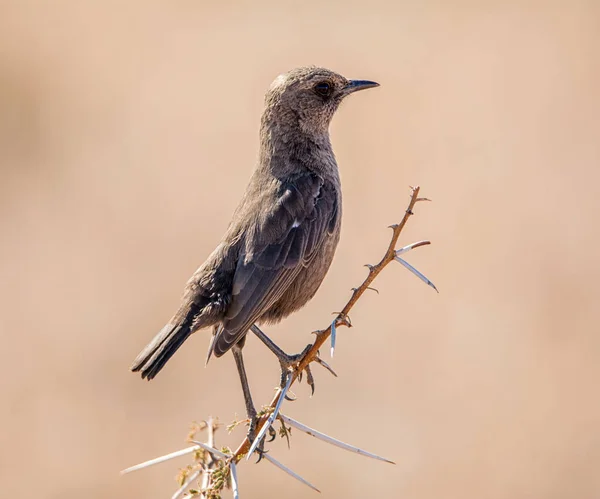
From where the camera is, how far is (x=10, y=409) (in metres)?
10.8

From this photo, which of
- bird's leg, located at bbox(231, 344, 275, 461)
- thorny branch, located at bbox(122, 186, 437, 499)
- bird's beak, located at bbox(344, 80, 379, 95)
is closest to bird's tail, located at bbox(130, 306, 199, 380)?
bird's leg, located at bbox(231, 344, 275, 461)

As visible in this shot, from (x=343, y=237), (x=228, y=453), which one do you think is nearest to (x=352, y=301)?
(x=228, y=453)

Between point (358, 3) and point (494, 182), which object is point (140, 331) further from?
point (358, 3)

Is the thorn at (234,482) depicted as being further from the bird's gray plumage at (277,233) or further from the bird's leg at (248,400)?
the bird's gray plumage at (277,233)

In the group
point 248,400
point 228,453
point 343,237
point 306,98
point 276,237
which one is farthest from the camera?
point 343,237

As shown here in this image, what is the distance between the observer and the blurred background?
400 inches

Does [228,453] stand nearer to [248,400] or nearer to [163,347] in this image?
[163,347]

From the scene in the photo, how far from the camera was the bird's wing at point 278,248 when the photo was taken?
6.09 m

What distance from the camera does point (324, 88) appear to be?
23.8ft

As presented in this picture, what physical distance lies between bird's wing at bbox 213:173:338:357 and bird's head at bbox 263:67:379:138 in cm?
55

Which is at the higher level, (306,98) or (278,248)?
(306,98)

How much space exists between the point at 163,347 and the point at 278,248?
1077 millimetres

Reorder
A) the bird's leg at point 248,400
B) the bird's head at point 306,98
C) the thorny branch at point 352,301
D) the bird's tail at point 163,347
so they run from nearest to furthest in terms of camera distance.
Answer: the thorny branch at point 352,301 < the bird's leg at point 248,400 < the bird's tail at point 163,347 < the bird's head at point 306,98

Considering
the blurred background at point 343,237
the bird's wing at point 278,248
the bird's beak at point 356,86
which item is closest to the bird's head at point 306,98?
the bird's beak at point 356,86
